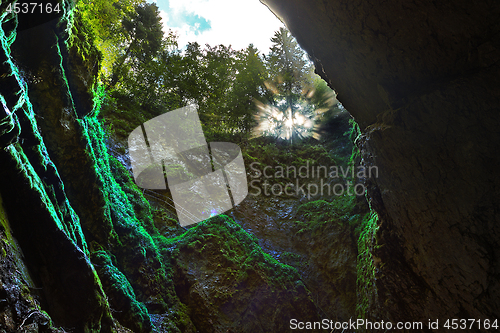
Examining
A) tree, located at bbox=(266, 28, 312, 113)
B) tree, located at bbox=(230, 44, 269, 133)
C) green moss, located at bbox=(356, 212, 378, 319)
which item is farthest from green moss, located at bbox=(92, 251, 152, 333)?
tree, located at bbox=(266, 28, 312, 113)

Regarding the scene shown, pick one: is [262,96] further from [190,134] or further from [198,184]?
[198,184]

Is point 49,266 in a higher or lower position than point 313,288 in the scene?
higher

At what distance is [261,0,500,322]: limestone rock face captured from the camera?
154 inches

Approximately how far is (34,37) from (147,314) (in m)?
5.83

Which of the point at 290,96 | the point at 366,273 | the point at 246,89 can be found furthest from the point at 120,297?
the point at 290,96

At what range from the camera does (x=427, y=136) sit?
183 inches

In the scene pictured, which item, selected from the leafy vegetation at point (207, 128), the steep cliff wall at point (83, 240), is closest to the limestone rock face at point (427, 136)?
the leafy vegetation at point (207, 128)

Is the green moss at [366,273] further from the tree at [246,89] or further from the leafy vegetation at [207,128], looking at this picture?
the tree at [246,89]

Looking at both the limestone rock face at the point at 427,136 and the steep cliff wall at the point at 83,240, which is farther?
the limestone rock face at the point at 427,136

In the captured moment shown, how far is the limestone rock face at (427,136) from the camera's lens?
392cm

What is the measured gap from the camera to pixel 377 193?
5.83m

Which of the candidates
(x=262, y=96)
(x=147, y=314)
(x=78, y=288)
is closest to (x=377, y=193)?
(x=147, y=314)

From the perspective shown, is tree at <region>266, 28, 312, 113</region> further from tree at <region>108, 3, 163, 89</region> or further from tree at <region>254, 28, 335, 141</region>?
tree at <region>108, 3, 163, 89</region>

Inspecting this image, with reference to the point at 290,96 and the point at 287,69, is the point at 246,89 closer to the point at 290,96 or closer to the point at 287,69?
the point at 290,96
